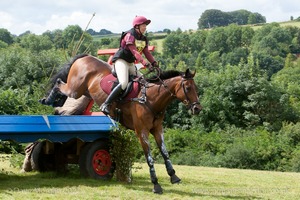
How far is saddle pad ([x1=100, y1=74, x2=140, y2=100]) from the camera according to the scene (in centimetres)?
913

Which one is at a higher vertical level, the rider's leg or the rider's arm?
the rider's arm

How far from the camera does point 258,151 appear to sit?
77.8 ft

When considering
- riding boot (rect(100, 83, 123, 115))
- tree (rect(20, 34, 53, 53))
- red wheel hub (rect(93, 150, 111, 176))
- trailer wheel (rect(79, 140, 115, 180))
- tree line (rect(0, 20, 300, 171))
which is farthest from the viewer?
tree (rect(20, 34, 53, 53))

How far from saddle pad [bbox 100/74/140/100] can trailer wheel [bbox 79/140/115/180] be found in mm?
1111

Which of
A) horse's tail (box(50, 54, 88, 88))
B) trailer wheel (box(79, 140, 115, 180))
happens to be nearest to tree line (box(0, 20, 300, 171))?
horse's tail (box(50, 54, 88, 88))

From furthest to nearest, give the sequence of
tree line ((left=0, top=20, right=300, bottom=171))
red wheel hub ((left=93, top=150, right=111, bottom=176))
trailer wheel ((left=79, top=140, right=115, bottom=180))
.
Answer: tree line ((left=0, top=20, right=300, bottom=171)) < red wheel hub ((left=93, top=150, right=111, bottom=176)) < trailer wheel ((left=79, top=140, right=115, bottom=180))

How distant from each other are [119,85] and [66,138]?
1429 millimetres

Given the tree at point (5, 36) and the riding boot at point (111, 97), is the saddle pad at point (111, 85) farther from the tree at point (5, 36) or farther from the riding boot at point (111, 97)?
the tree at point (5, 36)

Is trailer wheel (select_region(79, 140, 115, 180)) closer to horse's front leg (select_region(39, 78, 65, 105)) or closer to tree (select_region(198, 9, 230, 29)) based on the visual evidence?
horse's front leg (select_region(39, 78, 65, 105))

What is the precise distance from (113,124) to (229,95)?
2583 cm

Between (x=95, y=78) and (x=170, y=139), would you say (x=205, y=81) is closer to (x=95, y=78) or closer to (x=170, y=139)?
(x=170, y=139)

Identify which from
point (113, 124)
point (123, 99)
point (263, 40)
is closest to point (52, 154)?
point (113, 124)

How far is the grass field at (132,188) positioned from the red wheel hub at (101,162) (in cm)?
30

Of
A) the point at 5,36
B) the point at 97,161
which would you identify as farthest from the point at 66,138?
the point at 5,36
